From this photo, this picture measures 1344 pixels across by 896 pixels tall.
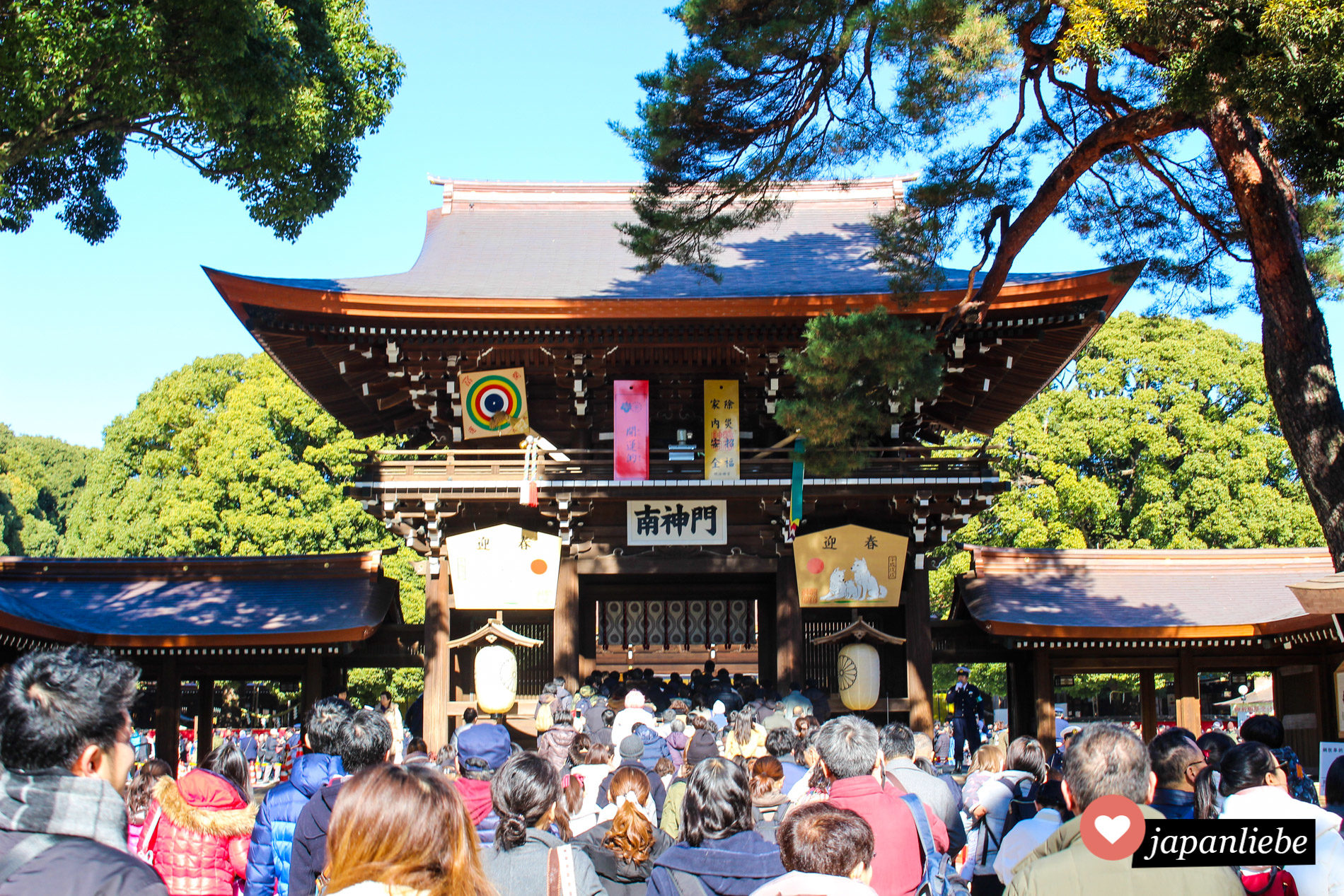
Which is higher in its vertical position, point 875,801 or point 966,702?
point 875,801

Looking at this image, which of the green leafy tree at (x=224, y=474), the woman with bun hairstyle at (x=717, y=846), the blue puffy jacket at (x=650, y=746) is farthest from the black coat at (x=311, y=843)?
the green leafy tree at (x=224, y=474)

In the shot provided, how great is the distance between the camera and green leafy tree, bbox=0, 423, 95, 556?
34.4 m

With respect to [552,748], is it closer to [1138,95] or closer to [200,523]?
[1138,95]

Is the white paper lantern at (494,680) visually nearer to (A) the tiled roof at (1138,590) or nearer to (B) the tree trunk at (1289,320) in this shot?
(A) the tiled roof at (1138,590)

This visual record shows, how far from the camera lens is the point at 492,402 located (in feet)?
42.8

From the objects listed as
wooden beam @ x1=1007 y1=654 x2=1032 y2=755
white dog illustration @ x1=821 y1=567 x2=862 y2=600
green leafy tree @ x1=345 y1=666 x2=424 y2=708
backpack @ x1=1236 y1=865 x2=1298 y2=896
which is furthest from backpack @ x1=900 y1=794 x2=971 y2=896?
green leafy tree @ x1=345 y1=666 x2=424 y2=708

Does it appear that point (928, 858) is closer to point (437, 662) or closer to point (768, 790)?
point (768, 790)

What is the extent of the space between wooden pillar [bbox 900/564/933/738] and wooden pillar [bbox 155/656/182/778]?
9.85 meters

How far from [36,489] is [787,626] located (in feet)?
110

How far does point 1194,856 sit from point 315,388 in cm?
1385

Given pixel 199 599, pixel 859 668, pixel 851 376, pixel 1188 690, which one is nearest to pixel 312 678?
pixel 199 599

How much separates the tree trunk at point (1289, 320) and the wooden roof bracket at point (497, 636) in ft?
27.6

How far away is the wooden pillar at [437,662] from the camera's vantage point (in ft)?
41.7

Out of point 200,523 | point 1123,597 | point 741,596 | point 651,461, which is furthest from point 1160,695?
point 200,523
